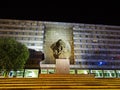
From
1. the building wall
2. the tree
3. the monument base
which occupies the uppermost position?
the building wall

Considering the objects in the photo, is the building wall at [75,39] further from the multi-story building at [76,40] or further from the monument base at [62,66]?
the monument base at [62,66]

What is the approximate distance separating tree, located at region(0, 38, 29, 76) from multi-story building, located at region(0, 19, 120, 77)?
92.4 ft

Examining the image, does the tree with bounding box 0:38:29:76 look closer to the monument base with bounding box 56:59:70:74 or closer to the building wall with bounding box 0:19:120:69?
the monument base with bounding box 56:59:70:74

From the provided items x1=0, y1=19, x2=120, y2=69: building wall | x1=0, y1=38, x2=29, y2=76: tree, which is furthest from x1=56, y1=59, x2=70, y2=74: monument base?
x1=0, y1=19, x2=120, y2=69: building wall

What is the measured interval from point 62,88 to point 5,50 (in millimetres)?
24402

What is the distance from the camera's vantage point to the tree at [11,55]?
1164 inches

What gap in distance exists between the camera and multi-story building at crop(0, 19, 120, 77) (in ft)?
201

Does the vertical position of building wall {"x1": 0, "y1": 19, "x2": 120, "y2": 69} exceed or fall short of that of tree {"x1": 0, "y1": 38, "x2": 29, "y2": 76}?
it exceeds it

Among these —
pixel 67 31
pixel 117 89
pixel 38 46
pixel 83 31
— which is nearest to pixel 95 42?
pixel 83 31

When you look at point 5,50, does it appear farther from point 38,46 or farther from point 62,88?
point 38,46

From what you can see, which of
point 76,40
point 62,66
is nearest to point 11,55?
point 62,66

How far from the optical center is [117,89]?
7867 mm

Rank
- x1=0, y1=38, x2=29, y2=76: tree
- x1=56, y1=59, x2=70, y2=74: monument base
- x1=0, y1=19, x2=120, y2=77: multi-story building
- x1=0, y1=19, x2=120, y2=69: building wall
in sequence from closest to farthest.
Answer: x1=56, y1=59, x2=70, y2=74: monument base < x1=0, y1=38, x2=29, y2=76: tree < x1=0, y1=19, x2=120, y2=77: multi-story building < x1=0, y1=19, x2=120, y2=69: building wall

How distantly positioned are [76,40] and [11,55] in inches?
1477
